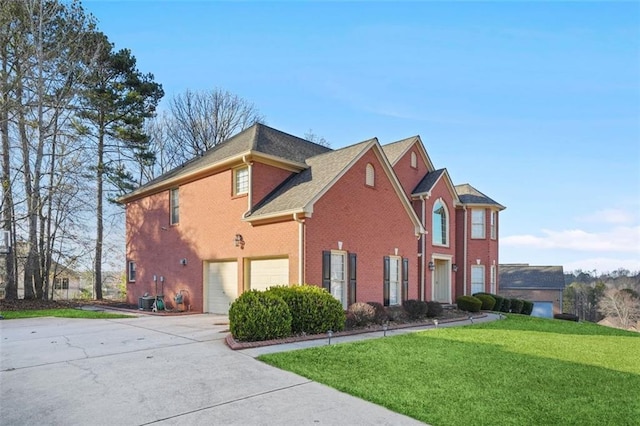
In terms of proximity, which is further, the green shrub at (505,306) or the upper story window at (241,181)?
the green shrub at (505,306)

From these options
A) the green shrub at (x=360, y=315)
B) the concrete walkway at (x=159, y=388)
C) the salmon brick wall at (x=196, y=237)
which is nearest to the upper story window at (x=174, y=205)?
the salmon brick wall at (x=196, y=237)

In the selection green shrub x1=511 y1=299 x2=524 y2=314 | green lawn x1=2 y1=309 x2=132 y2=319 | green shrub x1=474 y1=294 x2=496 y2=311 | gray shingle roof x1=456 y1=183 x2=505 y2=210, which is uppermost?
gray shingle roof x1=456 y1=183 x2=505 y2=210

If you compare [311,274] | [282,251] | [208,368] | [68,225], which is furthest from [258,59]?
[68,225]

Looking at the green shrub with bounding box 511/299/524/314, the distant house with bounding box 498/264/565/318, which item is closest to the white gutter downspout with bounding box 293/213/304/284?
the green shrub with bounding box 511/299/524/314

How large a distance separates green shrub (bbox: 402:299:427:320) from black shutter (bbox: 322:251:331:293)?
334 cm

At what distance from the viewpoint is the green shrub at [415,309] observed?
14801 millimetres

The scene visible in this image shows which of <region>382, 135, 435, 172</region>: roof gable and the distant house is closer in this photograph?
<region>382, 135, 435, 172</region>: roof gable

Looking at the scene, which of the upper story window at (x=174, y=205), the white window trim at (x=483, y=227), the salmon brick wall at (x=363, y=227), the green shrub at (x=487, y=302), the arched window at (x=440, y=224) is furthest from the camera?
the white window trim at (x=483, y=227)

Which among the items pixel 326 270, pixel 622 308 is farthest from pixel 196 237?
pixel 622 308

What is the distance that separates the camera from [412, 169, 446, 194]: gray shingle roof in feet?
68.7

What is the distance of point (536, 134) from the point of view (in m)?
17.2

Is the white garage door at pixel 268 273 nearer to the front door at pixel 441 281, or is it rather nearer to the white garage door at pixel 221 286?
the white garage door at pixel 221 286

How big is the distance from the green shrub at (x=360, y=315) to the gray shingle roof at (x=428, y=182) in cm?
989

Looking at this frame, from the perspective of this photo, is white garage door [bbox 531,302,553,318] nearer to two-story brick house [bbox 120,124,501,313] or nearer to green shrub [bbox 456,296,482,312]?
green shrub [bbox 456,296,482,312]
